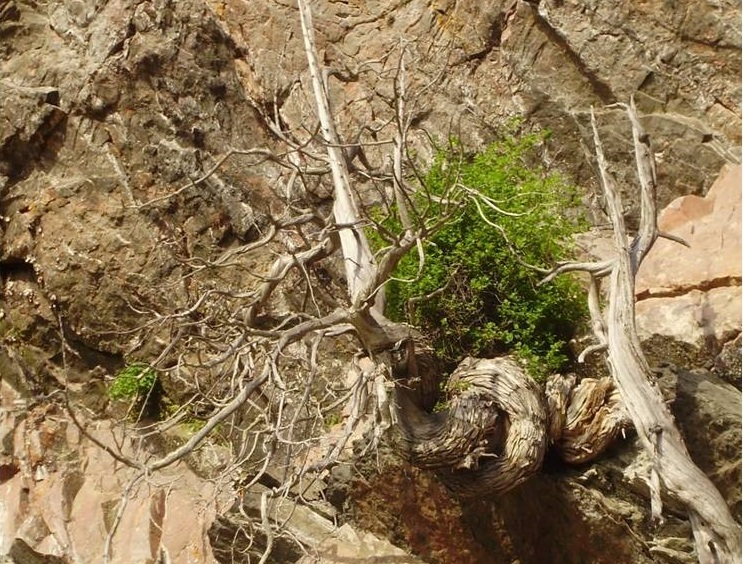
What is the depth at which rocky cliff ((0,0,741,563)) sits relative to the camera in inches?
355

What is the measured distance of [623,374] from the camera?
234 inches

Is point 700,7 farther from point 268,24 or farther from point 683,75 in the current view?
point 268,24

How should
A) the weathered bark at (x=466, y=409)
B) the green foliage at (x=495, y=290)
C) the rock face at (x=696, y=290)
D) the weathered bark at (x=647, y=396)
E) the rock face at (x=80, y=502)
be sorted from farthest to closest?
1. the rock face at (x=80, y=502)
2. the rock face at (x=696, y=290)
3. the green foliage at (x=495, y=290)
4. the weathered bark at (x=466, y=409)
5. the weathered bark at (x=647, y=396)

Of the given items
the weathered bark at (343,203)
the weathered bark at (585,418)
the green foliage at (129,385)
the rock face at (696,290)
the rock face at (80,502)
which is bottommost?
the rock face at (80,502)

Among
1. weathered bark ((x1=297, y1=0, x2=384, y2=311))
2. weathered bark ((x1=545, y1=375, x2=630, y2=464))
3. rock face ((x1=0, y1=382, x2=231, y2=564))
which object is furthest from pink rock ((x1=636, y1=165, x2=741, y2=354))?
rock face ((x1=0, y1=382, x2=231, y2=564))

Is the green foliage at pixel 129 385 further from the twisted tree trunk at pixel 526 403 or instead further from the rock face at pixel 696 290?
the rock face at pixel 696 290

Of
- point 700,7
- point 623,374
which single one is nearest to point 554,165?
point 700,7

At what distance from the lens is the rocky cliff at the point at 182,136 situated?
9008 millimetres

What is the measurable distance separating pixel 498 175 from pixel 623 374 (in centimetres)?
248

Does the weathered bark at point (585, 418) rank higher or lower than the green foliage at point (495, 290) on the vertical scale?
lower

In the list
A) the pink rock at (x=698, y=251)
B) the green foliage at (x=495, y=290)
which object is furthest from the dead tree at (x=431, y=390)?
the pink rock at (x=698, y=251)

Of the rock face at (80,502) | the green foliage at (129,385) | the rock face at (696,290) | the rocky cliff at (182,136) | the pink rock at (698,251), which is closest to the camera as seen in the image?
the rock face at (696,290)

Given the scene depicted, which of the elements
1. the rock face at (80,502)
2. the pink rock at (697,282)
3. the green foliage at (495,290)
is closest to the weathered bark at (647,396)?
the green foliage at (495,290)

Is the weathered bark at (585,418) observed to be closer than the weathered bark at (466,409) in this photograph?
No
